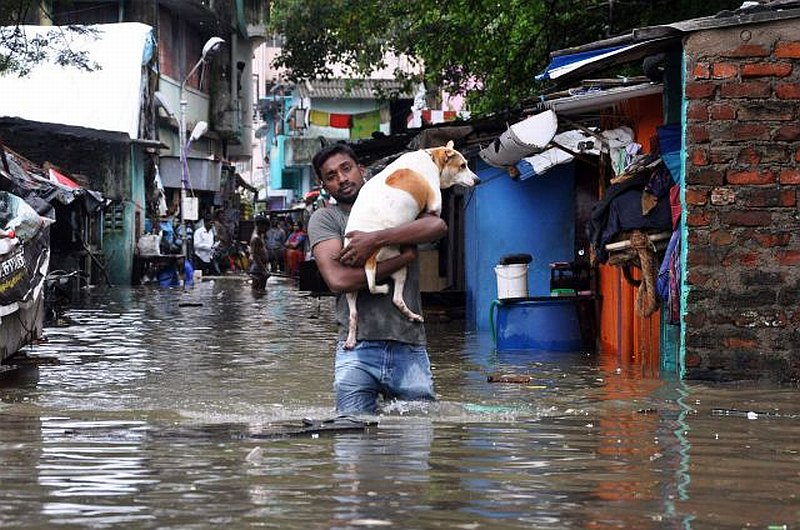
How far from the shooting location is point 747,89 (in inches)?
434

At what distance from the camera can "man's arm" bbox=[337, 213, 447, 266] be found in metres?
7.47

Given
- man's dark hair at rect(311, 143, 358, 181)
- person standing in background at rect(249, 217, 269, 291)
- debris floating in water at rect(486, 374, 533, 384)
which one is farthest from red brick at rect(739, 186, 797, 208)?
person standing in background at rect(249, 217, 269, 291)

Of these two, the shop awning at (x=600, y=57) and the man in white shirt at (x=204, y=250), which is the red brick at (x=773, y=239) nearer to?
the shop awning at (x=600, y=57)

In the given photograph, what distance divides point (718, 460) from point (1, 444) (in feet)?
11.2

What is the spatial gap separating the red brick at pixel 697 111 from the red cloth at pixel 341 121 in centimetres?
4014

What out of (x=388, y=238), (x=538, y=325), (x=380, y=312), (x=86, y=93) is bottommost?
(x=538, y=325)

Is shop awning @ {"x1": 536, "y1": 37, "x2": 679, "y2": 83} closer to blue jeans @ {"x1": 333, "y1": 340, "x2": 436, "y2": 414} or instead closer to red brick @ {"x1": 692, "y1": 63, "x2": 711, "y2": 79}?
red brick @ {"x1": 692, "y1": 63, "x2": 711, "y2": 79}

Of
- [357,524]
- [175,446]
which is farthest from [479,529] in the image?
[175,446]

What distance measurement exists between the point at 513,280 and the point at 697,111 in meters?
4.77

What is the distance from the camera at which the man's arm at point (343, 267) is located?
748 cm

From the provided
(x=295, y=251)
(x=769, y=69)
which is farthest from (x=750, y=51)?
(x=295, y=251)

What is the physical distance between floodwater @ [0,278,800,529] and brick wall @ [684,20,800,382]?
40 centimetres

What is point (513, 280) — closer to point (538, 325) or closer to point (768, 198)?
point (538, 325)

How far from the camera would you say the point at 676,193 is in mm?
11609
